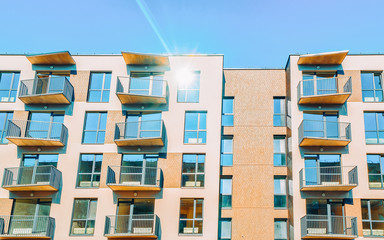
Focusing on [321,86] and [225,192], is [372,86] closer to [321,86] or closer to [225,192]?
[321,86]

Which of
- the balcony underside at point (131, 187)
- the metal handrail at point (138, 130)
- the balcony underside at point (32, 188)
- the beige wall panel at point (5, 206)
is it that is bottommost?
the beige wall panel at point (5, 206)

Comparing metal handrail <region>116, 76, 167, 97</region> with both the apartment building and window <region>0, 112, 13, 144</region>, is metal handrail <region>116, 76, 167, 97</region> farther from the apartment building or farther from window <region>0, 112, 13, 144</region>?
window <region>0, 112, 13, 144</region>

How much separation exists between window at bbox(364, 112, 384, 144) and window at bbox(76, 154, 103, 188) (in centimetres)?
1488

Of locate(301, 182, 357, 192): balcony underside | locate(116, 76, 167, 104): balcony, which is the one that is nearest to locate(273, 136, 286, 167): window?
locate(301, 182, 357, 192): balcony underside

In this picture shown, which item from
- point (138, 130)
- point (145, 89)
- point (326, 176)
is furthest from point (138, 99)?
point (326, 176)

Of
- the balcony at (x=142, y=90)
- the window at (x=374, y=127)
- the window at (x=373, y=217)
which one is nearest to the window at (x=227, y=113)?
the balcony at (x=142, y=90)

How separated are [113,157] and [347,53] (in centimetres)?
1436

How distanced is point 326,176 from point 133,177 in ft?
34.1

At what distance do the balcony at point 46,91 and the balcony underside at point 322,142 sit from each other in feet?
44.4

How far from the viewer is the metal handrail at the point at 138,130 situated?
2053 centimetres

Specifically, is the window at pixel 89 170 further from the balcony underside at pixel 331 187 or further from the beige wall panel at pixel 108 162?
the balcony underside at pixel 331 187

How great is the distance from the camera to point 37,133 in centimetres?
2106

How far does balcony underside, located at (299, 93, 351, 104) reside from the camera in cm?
2005

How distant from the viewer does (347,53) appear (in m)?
20.8
